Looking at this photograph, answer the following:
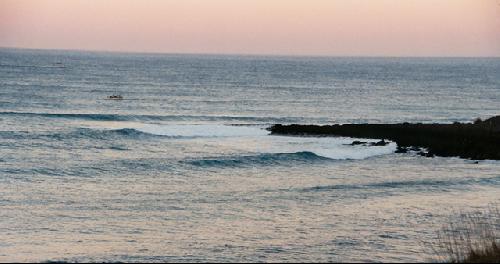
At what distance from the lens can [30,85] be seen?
398 ft

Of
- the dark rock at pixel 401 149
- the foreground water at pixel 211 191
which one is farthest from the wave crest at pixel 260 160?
the dark rock at pixel 401 149

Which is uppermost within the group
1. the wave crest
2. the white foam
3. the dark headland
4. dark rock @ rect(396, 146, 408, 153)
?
the dark headland

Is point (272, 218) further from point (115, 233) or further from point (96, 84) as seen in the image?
point (96, 84)

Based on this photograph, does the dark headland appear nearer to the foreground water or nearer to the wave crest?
the foreground water

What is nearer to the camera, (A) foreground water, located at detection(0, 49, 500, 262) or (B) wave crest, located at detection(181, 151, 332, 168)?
(A) foreground water, located at detection(0, 49, 500, 262)

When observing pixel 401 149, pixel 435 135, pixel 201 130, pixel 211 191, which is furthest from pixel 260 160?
pixel 201 130

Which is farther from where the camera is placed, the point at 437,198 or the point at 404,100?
the point at 404,100

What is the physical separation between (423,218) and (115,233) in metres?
10.9

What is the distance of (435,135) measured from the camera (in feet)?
183

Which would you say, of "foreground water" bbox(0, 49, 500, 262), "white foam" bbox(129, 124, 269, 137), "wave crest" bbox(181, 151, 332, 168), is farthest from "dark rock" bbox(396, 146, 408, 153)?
"white foam" bbox(129, 124, 269, 137)

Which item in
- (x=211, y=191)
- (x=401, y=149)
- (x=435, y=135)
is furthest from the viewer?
(x=435, y=135)

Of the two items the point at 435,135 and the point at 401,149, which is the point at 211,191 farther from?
the point at 435,135

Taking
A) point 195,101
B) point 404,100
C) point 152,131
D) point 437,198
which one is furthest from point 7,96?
point 437,198

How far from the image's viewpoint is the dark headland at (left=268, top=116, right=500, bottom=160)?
49625 mm
